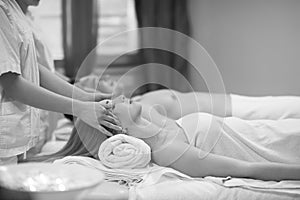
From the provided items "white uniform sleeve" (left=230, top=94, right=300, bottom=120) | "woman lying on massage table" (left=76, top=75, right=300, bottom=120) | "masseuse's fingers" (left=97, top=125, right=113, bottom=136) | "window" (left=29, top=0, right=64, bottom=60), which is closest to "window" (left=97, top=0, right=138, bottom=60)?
"window" (left=29, top=0, right=64, bottom=60)

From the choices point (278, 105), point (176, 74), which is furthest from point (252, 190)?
point (176, 74)

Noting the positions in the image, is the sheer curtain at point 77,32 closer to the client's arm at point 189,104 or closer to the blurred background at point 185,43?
the blurred background at point 185,43

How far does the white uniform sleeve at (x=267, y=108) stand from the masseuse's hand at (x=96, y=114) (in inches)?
37.5

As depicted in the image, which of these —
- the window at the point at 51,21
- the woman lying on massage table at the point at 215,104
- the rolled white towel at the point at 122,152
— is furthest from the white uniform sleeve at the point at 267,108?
the window at the point at 51,21

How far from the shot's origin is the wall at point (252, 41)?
3.42 m

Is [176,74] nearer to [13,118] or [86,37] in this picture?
[86,37]

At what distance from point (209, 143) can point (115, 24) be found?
2.31 metres

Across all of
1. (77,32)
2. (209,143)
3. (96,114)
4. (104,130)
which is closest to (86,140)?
(104,130)

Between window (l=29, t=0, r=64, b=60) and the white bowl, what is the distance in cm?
276

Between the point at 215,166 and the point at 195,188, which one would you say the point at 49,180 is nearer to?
the point at 195,188

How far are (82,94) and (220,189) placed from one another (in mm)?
718

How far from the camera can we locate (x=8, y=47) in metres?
1.63

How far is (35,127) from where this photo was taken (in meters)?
1.81

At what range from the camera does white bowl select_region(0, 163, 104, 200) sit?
1.02m
